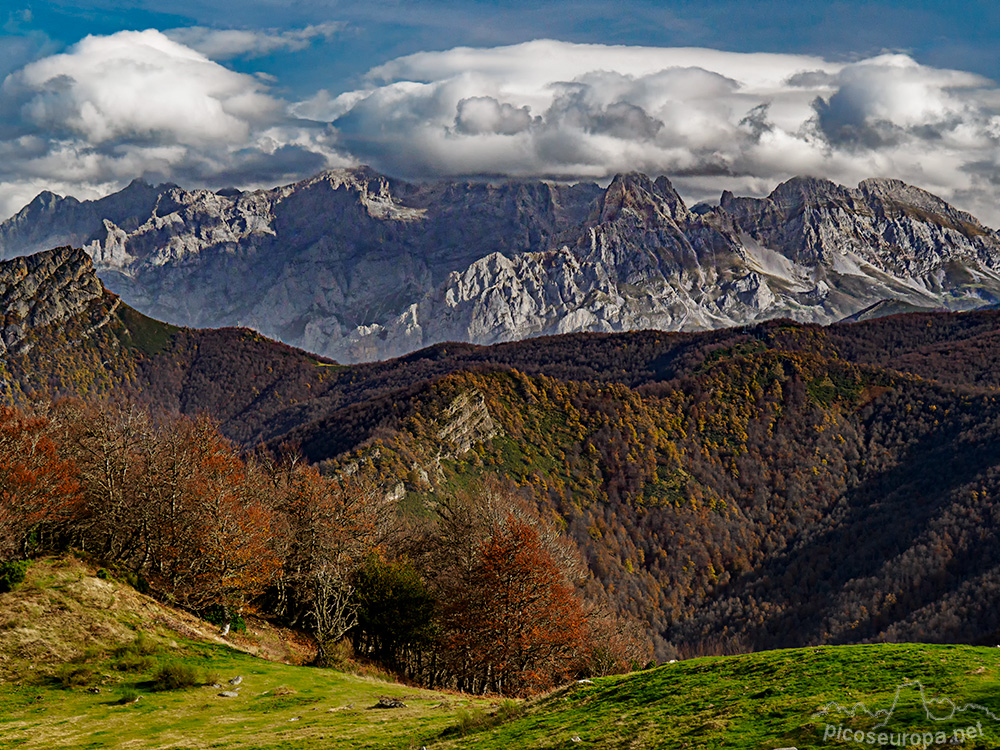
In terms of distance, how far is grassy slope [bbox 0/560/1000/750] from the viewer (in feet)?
75.1

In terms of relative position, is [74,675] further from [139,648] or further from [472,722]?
[472,722]

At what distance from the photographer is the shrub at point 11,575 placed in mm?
47344

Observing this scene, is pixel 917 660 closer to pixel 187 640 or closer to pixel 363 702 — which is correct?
pixel 363 702

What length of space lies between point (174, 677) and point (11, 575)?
46.7 ft

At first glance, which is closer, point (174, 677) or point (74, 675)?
point (174, 677)

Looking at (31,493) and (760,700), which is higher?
(760,700)

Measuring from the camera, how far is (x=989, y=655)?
27.3 m

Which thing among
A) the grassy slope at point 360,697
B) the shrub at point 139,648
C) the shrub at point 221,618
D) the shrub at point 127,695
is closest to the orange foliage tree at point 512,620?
the grassy slope at point 360,697

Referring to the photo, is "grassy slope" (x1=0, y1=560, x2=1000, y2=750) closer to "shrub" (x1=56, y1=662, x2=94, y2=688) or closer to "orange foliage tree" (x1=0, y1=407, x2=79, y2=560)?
"shrub" (x1=56, y1=662, x2=94, y2=688)

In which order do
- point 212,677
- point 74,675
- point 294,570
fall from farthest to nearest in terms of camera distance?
1. point 294,570
2. point 212,677
3. point 74,675

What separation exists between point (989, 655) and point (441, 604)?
46013 mm

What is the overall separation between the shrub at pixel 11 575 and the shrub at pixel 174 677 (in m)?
11.8

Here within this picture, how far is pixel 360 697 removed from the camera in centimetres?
4138

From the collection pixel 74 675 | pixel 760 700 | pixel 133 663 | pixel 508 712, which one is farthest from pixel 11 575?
pixel 760 700
